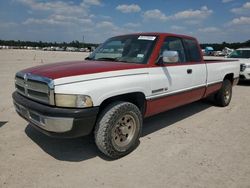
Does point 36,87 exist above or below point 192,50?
below

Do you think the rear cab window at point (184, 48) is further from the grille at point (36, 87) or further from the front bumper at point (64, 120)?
the grille at point (36, 87)

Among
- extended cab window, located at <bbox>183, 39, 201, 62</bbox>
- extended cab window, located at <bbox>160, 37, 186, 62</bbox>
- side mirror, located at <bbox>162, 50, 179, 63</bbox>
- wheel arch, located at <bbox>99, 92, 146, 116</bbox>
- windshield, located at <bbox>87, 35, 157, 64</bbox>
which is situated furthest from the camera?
extended cab window, located at <bbox>183, 39, 201, 62</bbox>

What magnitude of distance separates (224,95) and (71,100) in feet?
16.9

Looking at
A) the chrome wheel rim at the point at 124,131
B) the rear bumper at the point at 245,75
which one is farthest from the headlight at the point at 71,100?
the rear bumper at the point at 245,75

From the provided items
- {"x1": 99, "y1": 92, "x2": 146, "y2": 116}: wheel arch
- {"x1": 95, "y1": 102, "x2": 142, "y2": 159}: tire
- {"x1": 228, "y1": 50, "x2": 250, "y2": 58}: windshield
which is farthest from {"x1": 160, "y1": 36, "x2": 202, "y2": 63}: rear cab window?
{"x1": 228, "y1": 50, "x2": 250, "y2": 58}: windshield

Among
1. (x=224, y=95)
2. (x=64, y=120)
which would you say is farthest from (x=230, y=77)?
(x=64, y=120)

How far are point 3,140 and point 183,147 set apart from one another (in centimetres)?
312

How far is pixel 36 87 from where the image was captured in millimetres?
3430

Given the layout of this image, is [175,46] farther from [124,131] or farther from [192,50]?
[124,131]

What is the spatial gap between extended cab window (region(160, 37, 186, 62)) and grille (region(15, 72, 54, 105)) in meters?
2.20

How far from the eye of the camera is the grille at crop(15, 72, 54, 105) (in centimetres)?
315

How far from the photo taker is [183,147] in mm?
4137

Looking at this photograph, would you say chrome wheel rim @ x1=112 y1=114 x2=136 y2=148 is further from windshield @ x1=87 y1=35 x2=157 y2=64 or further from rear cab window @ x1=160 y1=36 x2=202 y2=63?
rear cab window @ x1=160 y1=36 x2=202 y2=63

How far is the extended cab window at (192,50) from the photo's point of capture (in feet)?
17.6
